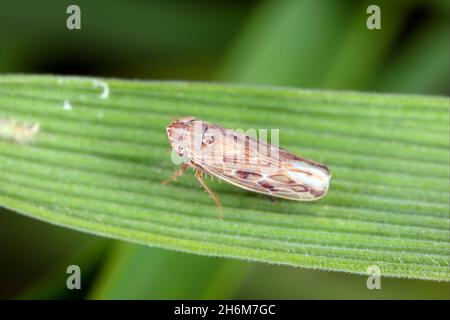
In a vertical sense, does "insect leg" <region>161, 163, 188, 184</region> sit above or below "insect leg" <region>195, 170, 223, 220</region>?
above

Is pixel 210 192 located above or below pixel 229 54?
below

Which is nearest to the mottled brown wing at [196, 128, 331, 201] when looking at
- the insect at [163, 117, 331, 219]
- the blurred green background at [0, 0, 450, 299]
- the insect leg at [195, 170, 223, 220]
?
the insect at [163, 117, 331, 219]

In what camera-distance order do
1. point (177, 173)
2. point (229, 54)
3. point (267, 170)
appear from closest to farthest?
1. point (267, 170)
2. point (177, 173)
3. point (229, 54)

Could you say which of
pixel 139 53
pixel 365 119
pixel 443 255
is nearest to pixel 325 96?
pixel 365 119

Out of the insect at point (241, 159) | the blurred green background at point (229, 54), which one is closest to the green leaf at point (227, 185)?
the insect at point (241, 159)

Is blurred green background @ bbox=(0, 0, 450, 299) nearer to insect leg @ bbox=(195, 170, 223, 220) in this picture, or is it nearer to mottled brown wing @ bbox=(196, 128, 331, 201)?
insect leg @ bbox=(195, 170, 223, 220)

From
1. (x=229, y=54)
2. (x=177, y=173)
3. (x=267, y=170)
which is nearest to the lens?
(x=267, y=170)

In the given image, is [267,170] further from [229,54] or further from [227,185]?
[229,54]

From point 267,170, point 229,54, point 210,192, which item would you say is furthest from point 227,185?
point 229,54
